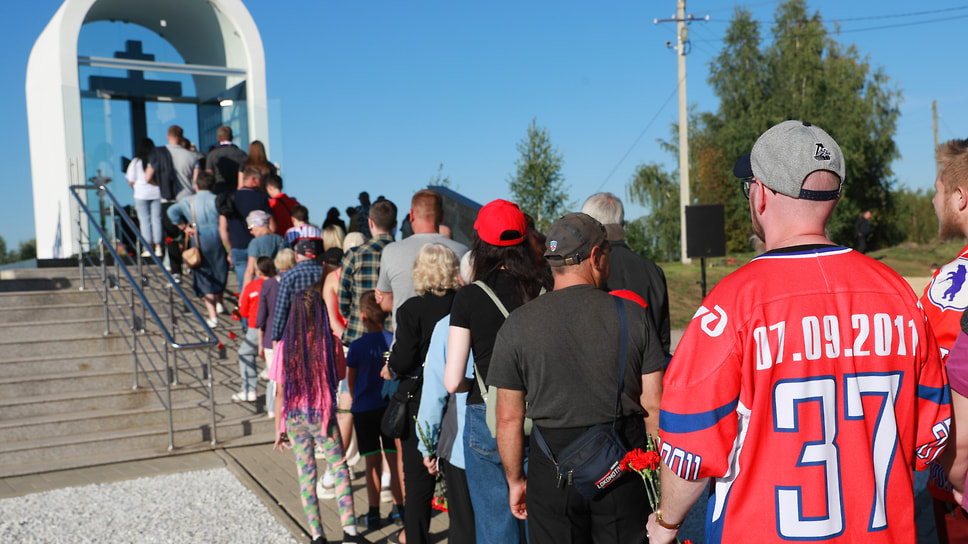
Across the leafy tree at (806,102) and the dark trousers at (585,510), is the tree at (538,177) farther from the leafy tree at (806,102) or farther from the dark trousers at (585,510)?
the dark trousers at (585,510)

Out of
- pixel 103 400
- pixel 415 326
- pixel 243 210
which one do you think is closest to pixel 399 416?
pixel 415 326

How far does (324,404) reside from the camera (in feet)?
14.6

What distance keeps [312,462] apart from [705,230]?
11.8m

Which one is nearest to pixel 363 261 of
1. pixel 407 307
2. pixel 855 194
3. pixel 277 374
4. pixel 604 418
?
pixel 277 374

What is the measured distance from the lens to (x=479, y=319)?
3.24 meters

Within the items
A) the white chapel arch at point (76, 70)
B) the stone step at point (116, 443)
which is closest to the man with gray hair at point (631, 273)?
the stone step at point (116, 443)

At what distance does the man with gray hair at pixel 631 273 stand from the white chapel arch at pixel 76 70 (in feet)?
29.8

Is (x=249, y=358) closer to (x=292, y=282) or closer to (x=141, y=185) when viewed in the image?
(x=292, y=282)

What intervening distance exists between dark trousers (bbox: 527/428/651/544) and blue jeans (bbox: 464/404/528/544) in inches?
16.9

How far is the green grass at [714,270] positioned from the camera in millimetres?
17672

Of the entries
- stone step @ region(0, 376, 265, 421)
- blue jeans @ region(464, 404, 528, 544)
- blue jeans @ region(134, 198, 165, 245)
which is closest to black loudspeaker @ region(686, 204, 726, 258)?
blue jeans @ region(134, 198, 165, 245)

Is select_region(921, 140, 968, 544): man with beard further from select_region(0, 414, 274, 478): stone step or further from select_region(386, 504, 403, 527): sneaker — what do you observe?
select_region(0, 414, 274, 478): stone step

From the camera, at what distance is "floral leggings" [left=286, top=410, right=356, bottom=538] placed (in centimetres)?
448

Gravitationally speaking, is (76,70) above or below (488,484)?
above
